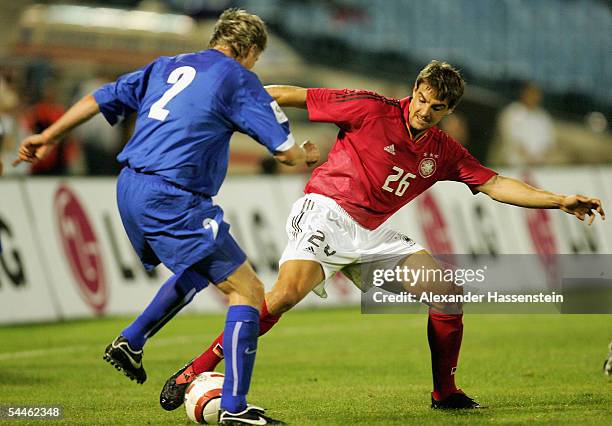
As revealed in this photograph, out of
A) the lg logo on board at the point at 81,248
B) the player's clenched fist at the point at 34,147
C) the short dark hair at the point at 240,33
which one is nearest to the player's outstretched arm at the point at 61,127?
the player's clenched fist at the point at 34,147

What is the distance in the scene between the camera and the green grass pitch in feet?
22.4

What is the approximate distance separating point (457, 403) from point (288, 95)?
2299mm

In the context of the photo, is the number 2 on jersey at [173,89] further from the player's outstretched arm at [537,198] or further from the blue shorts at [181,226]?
the player's outstretched arm at [537,198]

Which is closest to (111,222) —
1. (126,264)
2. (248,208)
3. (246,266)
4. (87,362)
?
(126,264)

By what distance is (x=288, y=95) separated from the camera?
7.10 meters

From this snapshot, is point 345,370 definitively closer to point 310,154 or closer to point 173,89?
point 310,154

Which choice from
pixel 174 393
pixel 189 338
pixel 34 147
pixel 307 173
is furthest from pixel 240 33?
pixel 307 173

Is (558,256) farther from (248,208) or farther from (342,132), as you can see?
(342,132)

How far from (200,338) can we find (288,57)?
9.85 meters

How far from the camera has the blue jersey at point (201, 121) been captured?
19.3 feet

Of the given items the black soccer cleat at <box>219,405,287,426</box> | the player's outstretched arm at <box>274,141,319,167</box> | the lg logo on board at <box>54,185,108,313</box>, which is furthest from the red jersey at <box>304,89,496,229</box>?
the lg logo on board at <box>54,185,108,313</box>

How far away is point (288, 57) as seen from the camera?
67.3 feet

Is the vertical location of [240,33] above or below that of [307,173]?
above

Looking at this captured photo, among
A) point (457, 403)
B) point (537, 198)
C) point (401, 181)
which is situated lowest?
point (457, 403)
